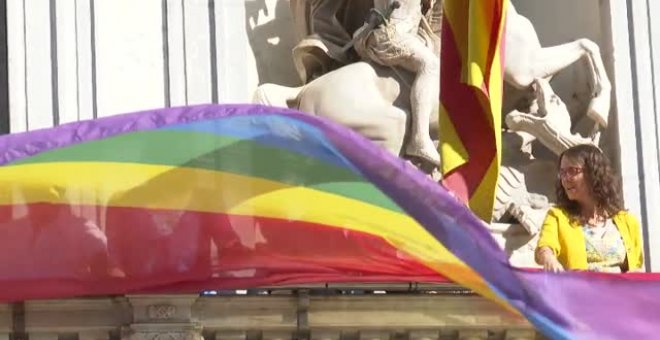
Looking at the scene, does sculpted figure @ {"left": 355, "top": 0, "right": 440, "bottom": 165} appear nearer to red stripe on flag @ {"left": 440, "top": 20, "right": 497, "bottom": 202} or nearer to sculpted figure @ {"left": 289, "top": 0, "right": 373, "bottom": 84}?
sculpted figure @ {"left": 289, "top": 0, "right": 373, "bottom": 84}

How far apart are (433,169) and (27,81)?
5.57 ft

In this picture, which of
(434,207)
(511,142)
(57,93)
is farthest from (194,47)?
(434,207)

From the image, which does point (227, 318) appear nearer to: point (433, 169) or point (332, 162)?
point (332, 162)

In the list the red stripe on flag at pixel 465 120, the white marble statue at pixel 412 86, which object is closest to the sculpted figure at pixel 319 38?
the white marble statue at pixel 412 86

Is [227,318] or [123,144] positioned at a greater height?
[123,144]

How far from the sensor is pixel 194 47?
1074 cm

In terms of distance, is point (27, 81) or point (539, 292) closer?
point (539, 292)

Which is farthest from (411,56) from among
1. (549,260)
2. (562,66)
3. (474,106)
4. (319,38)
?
(549,260)

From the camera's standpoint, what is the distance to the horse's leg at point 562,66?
1114 cm

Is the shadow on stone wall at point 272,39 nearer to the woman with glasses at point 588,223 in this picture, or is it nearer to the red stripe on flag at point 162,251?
the woman with glasses at point 588,223

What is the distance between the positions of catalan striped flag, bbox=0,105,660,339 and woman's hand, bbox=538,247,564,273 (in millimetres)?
194

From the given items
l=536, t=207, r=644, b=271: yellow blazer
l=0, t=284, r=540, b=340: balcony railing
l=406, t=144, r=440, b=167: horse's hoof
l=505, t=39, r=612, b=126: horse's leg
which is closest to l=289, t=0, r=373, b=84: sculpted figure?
l=406, t=144, r=440, b=167: horse's hoof

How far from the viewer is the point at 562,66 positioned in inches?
442

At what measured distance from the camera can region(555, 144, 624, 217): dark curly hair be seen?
9.14 meters
